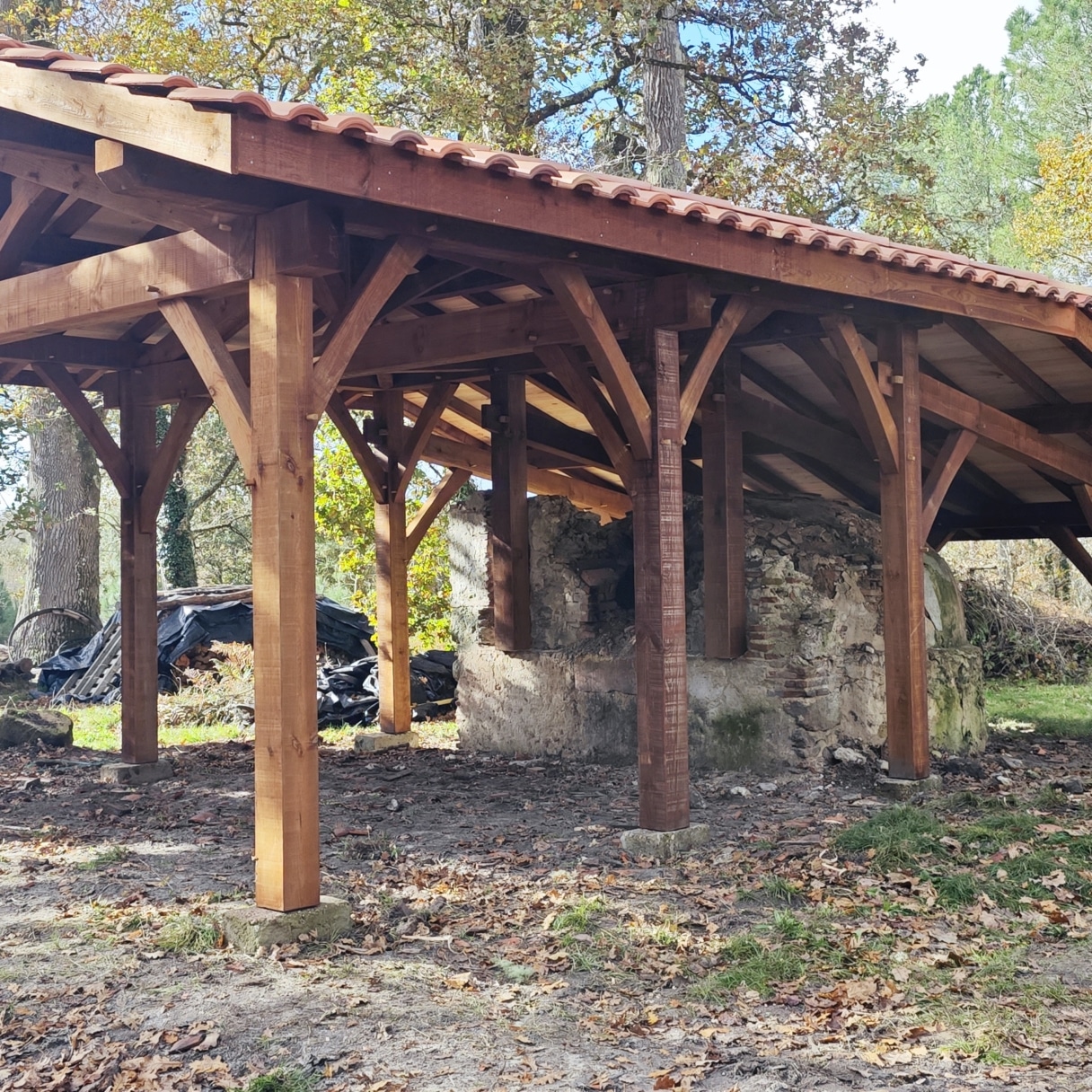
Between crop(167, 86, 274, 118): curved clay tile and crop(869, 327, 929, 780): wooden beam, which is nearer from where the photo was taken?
crop(167, 86, 274, 118): curved clay tile

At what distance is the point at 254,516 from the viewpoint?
16.5 feet

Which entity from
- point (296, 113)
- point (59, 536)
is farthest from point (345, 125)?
point (59, 536)

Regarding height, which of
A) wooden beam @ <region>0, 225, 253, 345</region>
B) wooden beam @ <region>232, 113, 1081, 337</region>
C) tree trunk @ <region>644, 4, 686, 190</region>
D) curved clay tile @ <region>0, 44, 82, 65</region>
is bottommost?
wooden beam @ <region>0, 225, 253, 345</region>

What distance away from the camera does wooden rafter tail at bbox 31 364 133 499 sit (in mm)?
8898

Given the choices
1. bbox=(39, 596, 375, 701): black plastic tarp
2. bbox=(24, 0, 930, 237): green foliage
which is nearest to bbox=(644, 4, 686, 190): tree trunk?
bbox=(24, 0, 930, 237): green foliage

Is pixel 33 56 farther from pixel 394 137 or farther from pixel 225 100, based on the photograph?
pixel 394 137

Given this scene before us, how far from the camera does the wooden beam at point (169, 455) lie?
8727mm

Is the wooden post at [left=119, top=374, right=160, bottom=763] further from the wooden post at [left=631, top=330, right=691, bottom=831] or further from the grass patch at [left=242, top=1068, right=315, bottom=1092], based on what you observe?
the grass patch at [left=242, top=1068, right=315, bottom=1092]

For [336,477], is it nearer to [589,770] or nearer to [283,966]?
[589,770]

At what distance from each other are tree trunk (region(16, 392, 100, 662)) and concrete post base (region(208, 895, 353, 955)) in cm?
1233

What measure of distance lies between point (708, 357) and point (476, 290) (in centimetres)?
154

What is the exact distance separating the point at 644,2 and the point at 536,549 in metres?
8.74

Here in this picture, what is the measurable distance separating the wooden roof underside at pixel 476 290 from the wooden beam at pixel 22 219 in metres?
0.02

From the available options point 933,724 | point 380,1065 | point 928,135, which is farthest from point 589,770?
point 928,135
